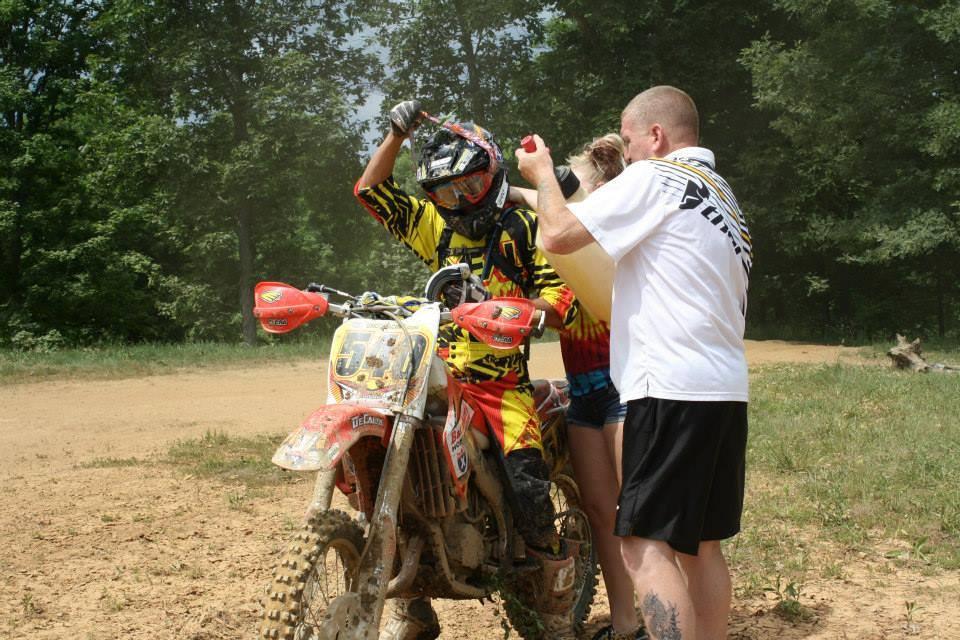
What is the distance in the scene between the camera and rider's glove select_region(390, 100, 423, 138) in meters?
3.87

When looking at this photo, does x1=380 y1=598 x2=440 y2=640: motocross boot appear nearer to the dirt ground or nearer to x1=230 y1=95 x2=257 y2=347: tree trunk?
the dirt ground

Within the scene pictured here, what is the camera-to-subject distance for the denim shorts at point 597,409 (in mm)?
4285

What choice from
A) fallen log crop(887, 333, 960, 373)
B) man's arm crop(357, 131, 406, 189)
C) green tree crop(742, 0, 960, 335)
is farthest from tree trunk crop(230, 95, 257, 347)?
man's arm crop(357, 131, 406, 189)

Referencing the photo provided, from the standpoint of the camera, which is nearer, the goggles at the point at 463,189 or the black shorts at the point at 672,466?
the black shorts at the point at 672,466

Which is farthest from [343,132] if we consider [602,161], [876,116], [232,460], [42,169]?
[602,161]

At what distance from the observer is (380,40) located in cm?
2955

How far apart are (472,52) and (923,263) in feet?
46.2

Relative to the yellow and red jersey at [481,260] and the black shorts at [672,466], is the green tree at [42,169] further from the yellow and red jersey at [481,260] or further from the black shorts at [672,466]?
the black shorts at [672,466]

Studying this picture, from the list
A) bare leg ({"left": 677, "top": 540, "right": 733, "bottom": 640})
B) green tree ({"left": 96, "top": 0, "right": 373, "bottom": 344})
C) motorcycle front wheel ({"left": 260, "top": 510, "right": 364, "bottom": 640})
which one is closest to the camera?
motorcycle front wheel ({"left": 260, "top": 510, "right": 364, "bottom": 640})

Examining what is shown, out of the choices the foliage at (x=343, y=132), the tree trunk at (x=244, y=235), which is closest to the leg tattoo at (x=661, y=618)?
the foliage at (x=343, y=132)

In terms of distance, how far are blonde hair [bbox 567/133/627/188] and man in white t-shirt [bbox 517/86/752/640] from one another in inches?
44.5

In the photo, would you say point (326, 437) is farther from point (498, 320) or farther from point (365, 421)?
point (498, 320)

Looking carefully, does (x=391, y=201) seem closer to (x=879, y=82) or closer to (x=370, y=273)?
(x=879, y=82)

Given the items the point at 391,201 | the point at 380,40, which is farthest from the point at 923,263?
the point at 391,201
